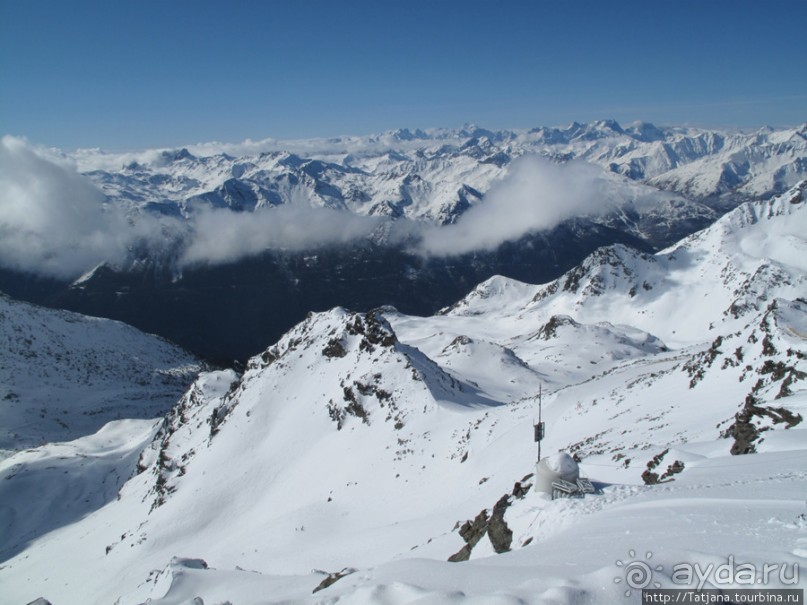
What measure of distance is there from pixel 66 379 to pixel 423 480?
540 feet

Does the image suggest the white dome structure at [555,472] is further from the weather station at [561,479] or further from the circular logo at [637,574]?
the circular logo at [637,574]

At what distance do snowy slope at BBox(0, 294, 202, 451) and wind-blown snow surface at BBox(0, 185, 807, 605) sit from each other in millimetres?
36331

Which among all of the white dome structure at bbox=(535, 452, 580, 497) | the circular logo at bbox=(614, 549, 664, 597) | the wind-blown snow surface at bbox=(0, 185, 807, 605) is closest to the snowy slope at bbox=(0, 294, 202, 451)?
the wind-blown snow surface at bbox=(0, 185, 807, 605)

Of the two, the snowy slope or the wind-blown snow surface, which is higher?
the wind-blown snow surface

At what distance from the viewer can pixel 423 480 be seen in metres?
40.9

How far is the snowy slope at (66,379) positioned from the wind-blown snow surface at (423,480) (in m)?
36.3

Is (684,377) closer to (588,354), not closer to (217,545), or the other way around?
(217,545)

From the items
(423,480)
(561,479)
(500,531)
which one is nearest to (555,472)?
(561,479)

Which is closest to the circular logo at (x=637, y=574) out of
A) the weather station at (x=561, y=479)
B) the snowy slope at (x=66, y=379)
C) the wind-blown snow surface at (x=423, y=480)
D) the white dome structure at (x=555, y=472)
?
the wind-blown snow surface at (x=423, y=480)

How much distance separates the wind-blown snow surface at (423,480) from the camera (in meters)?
12.0

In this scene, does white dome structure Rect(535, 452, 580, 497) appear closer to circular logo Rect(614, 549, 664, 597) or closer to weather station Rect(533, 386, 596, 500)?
weather station Rect(533, 386, 596, 500)

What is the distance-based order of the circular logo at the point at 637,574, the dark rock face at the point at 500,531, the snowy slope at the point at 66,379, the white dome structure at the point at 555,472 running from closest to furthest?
the circular logo at the point at 637,574
the dark rock face at the point at 500,531
the white dome structure at the point at 555,472
the snowy slope at the point at 66,379

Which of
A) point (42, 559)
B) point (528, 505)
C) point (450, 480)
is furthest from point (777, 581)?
point (42, 559)

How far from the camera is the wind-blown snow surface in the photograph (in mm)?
12038
